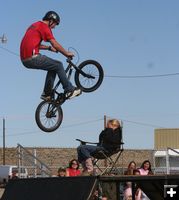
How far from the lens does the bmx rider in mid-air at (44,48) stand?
10883mm

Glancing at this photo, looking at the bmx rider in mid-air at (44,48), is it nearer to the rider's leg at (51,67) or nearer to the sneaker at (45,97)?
the rider's leg at (51,67)

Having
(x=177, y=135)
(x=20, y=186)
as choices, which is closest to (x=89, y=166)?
(x=20, y=186)

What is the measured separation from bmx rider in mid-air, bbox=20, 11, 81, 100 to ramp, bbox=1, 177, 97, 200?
3952mm

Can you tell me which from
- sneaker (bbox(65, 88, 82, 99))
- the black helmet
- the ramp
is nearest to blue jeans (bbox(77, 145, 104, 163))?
sneaker (bbox(65, 88, 82, 99))

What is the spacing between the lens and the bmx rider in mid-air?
10883 millimetres

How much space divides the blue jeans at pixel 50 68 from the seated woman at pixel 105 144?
1087 millimetres

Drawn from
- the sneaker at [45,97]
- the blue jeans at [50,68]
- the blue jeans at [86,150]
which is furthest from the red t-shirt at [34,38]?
the blue jeans at [86,150]

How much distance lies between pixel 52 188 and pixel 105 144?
558cm

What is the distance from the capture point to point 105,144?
11.9 m

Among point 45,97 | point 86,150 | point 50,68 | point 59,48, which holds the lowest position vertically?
point 86,150

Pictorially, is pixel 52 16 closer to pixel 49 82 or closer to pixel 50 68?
pixel 50 68

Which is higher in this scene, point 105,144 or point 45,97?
point 45,97

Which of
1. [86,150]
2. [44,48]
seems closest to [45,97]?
[44,48]

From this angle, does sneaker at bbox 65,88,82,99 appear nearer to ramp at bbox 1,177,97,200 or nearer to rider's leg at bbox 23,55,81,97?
rider's leg at bbox 23,55,81,97
